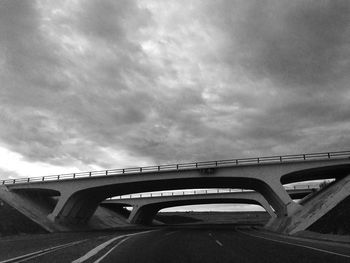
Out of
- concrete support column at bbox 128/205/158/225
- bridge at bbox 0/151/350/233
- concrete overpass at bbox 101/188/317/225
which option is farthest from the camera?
concrete support column at bbox 128/205/158/225

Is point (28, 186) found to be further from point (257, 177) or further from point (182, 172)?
point (257, 177)

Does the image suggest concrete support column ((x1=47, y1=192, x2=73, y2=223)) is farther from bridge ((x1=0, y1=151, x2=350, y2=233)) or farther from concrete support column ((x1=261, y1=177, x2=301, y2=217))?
concrete support column ((x1=261, y1=177, x2=301, y2=217))

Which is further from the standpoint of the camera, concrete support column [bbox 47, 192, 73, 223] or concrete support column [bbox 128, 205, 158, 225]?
concrete support column [bbox 128, 205, 158, 225]

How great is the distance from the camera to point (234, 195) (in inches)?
2501

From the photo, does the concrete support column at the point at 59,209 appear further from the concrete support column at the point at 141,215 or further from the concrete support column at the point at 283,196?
the concrete support column at the point at 141,215

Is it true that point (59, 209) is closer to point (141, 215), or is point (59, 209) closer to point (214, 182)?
point (214, 182)

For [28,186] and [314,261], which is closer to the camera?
[314,261]

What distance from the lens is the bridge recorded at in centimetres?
3323

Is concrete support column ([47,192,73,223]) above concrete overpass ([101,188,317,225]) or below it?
below

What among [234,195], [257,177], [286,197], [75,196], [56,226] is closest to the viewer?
[286,197]

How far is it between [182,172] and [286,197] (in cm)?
1271

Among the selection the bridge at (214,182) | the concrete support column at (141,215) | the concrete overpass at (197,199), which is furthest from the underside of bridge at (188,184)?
the concrete support column at (141,215)

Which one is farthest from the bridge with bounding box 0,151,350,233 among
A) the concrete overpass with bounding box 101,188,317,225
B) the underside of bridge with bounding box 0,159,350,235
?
the concrete overpass with bounding box 101,188,317,225

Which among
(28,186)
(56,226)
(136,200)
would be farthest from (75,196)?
(136,200)
